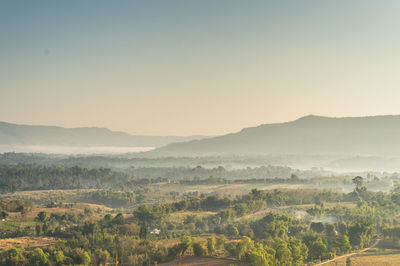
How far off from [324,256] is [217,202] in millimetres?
37618

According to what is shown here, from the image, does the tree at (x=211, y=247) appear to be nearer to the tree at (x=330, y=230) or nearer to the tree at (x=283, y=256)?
the tree at (x=283, y=256)

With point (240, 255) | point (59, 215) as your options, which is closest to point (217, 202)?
point (59, 215)

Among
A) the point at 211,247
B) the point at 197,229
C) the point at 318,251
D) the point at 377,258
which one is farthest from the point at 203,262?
the point at 197,229

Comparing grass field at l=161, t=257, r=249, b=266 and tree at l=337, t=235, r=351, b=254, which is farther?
tree at l=337, t=235, r=351, b=254

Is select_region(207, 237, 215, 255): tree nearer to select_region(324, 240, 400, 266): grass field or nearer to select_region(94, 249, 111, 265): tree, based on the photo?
select_region(94, 249, 111, 265): tree

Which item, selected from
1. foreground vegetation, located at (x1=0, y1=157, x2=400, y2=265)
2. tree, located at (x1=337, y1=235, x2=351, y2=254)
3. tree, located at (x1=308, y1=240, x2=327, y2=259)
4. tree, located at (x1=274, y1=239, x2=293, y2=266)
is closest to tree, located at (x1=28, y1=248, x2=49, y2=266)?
foreground vegetation, located at (x1=0, y1=157, x2=400, y2=265)

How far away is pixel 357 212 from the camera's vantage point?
60438 mm

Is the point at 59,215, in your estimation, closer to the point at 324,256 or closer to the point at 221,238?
the point at 221,238

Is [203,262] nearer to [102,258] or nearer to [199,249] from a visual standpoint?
[199,249]

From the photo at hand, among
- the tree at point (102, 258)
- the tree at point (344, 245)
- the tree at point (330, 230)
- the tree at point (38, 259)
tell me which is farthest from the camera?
the tree at point (330, 230)

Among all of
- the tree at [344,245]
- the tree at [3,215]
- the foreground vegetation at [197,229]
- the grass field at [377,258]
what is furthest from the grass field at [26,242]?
the tree at [344,245]

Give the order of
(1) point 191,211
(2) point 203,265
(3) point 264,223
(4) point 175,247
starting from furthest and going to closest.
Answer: (1) point 191,211 → (3) point 264,223 → (4) point 175,247 → (2) point 203,265

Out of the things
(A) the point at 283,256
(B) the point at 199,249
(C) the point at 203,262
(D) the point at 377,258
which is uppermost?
(A) the point at 283,256

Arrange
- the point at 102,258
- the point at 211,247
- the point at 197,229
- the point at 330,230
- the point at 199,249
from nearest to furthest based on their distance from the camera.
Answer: the point at 102,258, the point at 199,249, the point at 211,247, the point at 330,230, the point at 197,229
